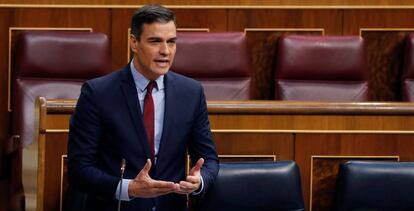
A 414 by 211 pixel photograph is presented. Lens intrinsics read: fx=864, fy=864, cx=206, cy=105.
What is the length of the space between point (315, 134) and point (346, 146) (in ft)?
0.13

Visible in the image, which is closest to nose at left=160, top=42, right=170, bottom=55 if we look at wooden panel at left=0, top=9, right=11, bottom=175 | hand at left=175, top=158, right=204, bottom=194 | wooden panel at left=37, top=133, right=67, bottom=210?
hand at left=175, top=158, right=204, bottom=194

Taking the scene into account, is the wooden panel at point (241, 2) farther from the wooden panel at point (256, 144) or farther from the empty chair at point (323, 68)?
the wooden panel at point (256, 144)

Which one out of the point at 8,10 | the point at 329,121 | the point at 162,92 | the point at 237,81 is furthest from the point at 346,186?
the point at 8,10

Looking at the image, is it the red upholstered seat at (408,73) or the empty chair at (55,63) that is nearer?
the empty chair at (55,63)

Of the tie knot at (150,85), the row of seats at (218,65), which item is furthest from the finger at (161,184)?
the row of seats at (218,65)

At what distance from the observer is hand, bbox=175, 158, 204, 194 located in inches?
31.1

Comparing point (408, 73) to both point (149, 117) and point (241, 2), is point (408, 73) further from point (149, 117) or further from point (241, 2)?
point (149, 117)

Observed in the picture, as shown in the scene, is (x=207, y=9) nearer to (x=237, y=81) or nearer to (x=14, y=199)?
(x=237, y=81)

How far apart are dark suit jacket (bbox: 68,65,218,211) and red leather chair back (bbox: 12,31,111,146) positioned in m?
0.43

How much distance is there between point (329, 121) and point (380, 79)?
0.46m

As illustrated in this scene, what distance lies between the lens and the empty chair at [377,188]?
3.19 ft

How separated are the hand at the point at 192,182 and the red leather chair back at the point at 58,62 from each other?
0.49 meters

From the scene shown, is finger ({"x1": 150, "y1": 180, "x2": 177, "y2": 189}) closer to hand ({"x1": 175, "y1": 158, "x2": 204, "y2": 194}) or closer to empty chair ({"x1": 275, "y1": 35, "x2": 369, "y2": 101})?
hand ({"x1": 175, "y1": 158, "x2": 204, "y2": 194})

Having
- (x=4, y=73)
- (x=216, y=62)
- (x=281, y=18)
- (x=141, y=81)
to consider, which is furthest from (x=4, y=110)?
(x=141, y=81)
